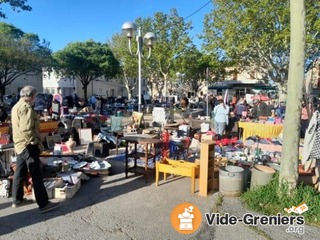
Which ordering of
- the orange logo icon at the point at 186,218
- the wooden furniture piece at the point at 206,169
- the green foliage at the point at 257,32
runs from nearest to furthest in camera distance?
the orange logo icon at the point at 186,218
the wooden furniture piece at the point at 206,169
the green foliage at the point at 257,32

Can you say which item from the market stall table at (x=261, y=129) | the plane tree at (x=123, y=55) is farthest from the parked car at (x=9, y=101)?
the market stall table at (x=261, y=129)

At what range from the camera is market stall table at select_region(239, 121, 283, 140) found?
30.2 feet

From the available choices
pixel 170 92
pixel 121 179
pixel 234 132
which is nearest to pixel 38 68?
→ pixel 234 132

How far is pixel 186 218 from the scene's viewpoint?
4145mm

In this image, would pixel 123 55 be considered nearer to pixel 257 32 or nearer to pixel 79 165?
pixel 257 32

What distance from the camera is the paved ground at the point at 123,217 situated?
3604 mm

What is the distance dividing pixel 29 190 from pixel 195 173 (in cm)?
278

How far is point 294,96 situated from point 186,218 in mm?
2357

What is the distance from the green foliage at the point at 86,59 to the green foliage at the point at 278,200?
30968 millimetres

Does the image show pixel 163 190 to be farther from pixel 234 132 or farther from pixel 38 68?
pixel 38 68

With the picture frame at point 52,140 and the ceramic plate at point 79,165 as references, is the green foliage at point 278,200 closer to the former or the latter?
the ceramic plate at point 79,165

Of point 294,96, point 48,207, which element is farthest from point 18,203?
point 294,96

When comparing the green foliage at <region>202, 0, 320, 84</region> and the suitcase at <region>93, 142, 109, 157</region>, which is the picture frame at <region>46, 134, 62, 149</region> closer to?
the suitcase at <region>93, 142, 109, 157</region>

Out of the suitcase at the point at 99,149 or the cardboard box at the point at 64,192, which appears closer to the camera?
the cardboard box at the point at 64,192
